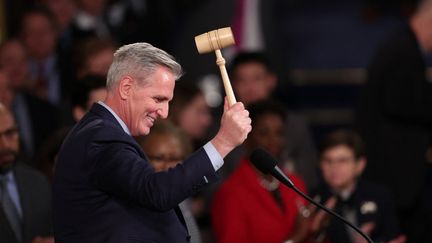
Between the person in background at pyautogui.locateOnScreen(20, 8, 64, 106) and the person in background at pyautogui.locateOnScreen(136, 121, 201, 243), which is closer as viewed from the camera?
the person in background at pyautogui.locateOnScreen(136, 121, 201, 243)

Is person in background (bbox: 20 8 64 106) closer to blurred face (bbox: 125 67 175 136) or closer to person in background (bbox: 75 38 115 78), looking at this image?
person in background (bbox: 75 38 115 78)

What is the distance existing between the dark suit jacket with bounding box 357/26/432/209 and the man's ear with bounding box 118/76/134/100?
2897mm

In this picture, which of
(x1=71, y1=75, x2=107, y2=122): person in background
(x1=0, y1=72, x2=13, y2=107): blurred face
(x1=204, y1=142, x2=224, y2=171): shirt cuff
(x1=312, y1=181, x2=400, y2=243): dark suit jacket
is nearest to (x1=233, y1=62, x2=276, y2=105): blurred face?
(x1=312, y1=181, x2=400, y2=243): dark suit jacket

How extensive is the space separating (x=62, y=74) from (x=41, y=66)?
0.18 meters

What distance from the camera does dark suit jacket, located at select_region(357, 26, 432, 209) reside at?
639 cm

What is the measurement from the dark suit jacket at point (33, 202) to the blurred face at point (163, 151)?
0.44m

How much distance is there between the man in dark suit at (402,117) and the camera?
6.39m

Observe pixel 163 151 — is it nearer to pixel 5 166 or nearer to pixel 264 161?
pixel 5 166

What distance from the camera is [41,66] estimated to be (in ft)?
23.4

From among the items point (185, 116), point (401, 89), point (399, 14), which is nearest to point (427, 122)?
point (401, 89)

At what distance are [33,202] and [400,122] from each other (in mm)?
2348

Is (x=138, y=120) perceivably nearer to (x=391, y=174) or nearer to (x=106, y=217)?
(x=106, y=217)

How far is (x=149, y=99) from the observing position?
371cm

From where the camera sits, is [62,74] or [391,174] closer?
[391,174]
